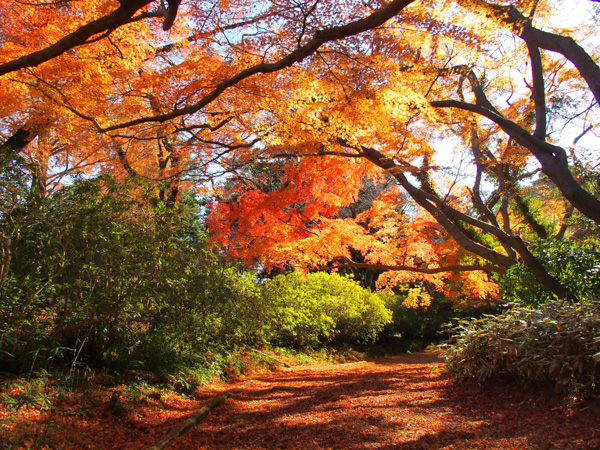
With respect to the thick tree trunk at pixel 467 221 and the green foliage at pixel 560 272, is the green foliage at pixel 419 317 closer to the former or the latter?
the thick tree trunk at pixel 467 221

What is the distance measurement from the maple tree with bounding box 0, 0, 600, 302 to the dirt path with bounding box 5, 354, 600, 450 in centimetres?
236

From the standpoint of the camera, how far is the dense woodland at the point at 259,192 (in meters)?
3.67

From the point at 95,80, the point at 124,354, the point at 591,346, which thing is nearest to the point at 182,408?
the point at 124,354

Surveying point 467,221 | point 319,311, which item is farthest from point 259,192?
point 467,221

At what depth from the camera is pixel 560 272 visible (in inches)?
216

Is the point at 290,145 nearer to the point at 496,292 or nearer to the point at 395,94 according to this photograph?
the point at 395,94

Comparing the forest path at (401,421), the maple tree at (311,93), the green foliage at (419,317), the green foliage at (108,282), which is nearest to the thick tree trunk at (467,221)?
the maple tree at (311,93)

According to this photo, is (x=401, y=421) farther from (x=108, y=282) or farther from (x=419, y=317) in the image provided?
(x=419, y=317)

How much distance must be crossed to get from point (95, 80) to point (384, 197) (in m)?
7.31

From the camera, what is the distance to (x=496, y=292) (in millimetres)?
11742

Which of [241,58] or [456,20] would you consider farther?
[241,58]

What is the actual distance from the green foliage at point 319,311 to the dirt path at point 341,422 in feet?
11.2

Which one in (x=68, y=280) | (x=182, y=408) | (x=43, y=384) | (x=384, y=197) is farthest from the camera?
(x=384, y=197)

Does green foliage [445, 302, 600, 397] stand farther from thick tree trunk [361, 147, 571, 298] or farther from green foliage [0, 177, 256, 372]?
green foliage [0, 177, 256, 372]
